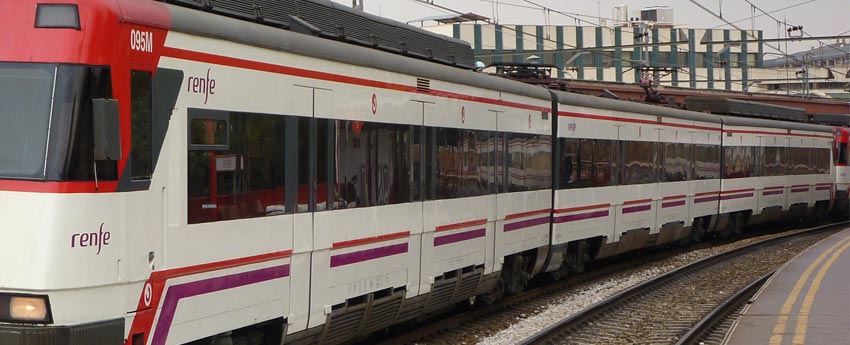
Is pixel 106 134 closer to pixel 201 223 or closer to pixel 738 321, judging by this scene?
pixel 201 223

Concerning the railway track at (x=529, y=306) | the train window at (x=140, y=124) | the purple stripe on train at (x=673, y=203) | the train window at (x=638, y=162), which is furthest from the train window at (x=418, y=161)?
the purple stripe on train at (x=673, y=203)

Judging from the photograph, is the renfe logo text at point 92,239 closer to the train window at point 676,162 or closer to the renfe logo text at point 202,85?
the renfe logo text at point 202,85

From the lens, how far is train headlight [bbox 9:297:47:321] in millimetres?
6133

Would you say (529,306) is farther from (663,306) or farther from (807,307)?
(807,307)

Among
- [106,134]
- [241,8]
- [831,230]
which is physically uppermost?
[241,8]

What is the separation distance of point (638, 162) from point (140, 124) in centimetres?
1467

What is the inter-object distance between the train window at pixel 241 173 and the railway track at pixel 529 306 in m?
3.88

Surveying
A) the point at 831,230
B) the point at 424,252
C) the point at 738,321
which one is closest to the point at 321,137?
the point at 424,252

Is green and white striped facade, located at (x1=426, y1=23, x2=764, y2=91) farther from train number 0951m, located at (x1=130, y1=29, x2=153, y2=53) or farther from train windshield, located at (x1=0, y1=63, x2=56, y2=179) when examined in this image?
train windshield, located at (x1=0, y1=63, x2=56, y2=179)

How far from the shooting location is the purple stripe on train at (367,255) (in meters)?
9.25

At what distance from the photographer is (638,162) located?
20.2 m

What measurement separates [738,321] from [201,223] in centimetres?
728

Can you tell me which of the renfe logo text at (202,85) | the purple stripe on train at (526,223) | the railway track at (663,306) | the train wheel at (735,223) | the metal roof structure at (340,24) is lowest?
the railway track at (663,306)

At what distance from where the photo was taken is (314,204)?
29.0 ft
